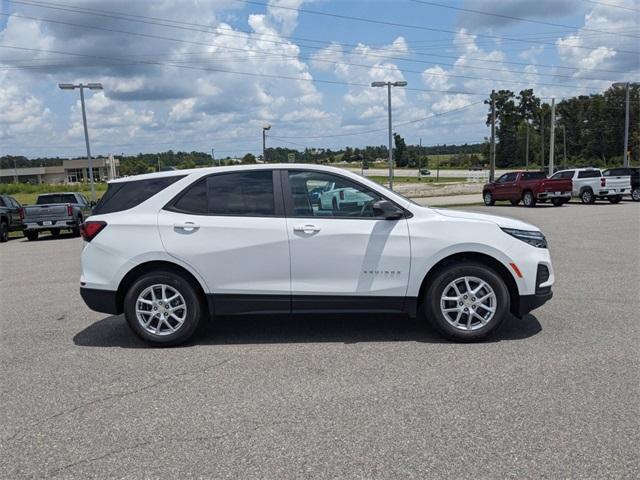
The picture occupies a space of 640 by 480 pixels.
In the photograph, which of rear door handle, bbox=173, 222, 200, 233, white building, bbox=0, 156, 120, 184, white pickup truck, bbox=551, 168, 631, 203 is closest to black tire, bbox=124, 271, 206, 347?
rear door handle, bbox=173, 222, 200, 233

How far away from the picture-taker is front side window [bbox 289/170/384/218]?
18.2ft

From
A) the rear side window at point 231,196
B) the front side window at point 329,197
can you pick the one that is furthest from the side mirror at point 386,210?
the rear side window at point 231,196

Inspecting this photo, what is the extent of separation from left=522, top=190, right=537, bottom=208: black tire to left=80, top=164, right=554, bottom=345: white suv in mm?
24387

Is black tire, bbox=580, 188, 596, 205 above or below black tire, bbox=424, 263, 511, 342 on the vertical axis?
below

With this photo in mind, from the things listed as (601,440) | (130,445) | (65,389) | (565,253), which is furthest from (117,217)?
(565,253)

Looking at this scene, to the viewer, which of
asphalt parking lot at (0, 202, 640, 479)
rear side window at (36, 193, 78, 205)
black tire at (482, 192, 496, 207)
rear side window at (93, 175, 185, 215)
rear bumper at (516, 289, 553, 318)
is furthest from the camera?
black tire at (482, 192, 496, 207)

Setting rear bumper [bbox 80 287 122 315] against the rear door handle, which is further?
rear bumper [bbox 80 287 122 315]

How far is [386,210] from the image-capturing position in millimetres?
5398

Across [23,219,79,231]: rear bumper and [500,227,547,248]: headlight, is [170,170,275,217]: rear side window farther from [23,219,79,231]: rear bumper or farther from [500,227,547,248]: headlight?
[23,219,79,231]: rear bumper

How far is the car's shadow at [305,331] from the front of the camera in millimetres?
5750

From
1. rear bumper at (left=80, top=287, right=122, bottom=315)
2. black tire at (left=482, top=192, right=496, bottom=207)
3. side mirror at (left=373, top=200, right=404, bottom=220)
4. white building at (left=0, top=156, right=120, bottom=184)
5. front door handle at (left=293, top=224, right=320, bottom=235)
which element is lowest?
black tire at (left=482, top=192, right=496, bottom=207)

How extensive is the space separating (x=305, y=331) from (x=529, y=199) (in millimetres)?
25161

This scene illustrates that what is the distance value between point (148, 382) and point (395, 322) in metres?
2.77

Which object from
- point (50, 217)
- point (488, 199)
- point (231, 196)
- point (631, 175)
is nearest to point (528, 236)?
point (231, 196)
